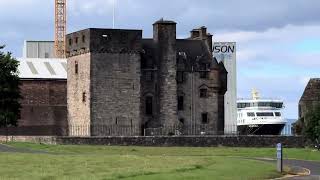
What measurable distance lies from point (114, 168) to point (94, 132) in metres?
60.6

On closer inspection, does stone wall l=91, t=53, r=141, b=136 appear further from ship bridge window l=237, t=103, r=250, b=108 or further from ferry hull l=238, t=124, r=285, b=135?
ship bridge window l=237, t=103, r=250, b=108

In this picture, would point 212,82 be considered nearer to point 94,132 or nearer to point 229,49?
point 94,132

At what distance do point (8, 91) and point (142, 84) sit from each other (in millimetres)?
24413

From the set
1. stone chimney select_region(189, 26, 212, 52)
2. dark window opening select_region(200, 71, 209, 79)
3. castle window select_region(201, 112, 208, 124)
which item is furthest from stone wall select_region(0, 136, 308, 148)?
stone chimney select_region(189, 26, 212, 52)

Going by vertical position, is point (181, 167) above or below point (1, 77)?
below

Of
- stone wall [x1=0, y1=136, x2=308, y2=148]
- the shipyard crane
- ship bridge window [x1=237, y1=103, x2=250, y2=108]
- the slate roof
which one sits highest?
the shipyard crane

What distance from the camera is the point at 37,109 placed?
107m

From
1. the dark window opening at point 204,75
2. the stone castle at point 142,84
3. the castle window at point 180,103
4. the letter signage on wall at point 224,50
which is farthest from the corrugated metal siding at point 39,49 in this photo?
the castle window at point 180,103

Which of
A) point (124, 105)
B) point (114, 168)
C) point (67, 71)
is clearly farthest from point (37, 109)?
point (114, 168)

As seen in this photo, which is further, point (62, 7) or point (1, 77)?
point (62, 7)

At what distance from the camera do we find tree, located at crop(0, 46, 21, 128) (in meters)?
85.1

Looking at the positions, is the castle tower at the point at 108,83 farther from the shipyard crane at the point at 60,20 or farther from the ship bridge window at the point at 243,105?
the shipyard crane at the point at 60,20

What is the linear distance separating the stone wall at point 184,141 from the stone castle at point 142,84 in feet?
54.8

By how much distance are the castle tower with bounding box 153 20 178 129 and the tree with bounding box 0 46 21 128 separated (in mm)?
24565
